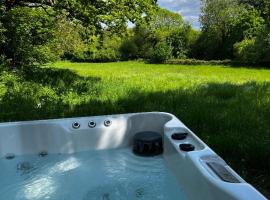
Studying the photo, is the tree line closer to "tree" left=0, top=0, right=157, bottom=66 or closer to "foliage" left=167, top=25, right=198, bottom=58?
"tree" left=0, top=0, right=157, bottom=66

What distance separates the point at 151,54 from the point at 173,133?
30.0 meters

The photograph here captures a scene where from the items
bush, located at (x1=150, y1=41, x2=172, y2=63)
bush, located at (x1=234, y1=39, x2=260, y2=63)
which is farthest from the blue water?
bush, located at (x1=150, y1=41, x2=172, y2=63)

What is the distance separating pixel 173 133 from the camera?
13.4 ft

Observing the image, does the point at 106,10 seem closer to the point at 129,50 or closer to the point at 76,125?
the point at 76,125

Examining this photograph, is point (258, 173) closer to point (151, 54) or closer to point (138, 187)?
point (138, 187)

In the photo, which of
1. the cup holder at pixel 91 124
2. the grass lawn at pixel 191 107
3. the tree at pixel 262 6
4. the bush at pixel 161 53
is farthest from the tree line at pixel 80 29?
the cup holder at pixel 91 124

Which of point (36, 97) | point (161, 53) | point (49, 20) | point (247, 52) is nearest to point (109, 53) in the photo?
point (161, 53)

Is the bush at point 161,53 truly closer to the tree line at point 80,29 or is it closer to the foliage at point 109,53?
the tree line at point 80,29

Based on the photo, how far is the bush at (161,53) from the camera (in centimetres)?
3259

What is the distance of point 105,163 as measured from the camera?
14.1ft

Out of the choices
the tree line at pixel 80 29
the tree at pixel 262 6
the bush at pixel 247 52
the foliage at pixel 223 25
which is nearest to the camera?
the tree line at pixel 80 29

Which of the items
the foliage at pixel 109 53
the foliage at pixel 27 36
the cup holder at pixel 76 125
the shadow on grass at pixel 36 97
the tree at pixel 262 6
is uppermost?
the tree at pixel 262 6

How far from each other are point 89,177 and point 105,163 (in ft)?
1.19

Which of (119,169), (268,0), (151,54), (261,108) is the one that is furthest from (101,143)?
(268,0)
